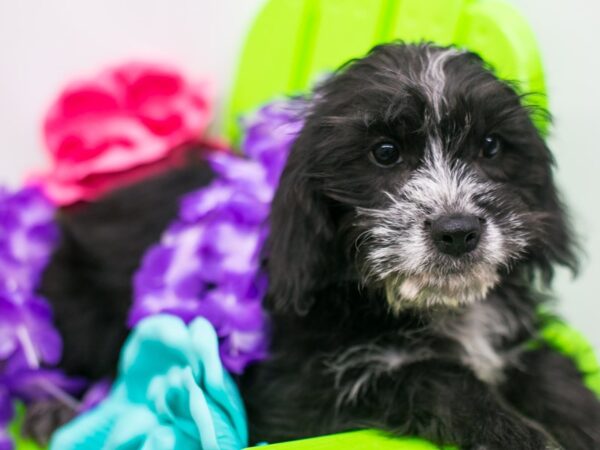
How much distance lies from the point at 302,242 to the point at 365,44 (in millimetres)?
1086

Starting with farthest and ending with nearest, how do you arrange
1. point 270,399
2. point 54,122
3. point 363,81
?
1. point 54,122
2. point 270,399
3. point 363,81

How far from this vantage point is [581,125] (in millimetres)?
2658

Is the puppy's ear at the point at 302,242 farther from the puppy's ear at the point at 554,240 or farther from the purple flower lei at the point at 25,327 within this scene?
the purple flower lei at the point at 25,327

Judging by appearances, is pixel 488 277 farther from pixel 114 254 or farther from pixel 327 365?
pixel 114 254

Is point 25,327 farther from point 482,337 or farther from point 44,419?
point 482,337

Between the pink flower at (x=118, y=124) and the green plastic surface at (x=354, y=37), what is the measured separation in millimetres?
238

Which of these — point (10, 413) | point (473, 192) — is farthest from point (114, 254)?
point (473, 192)

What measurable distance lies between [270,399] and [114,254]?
846 millimetres

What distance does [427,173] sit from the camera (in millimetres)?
1789

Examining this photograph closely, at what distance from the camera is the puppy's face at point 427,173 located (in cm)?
170

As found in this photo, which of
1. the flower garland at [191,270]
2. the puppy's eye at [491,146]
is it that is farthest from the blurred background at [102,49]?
the puppy's eye at [491,146]

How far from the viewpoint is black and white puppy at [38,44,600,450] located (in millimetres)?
1729

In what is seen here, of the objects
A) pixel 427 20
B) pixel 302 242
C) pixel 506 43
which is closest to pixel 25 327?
pixel 302 242

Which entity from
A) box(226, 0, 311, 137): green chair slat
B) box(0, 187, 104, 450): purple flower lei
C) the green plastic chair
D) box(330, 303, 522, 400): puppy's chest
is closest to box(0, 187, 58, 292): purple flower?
box(0, 187, 104, 450): purple flower lei
